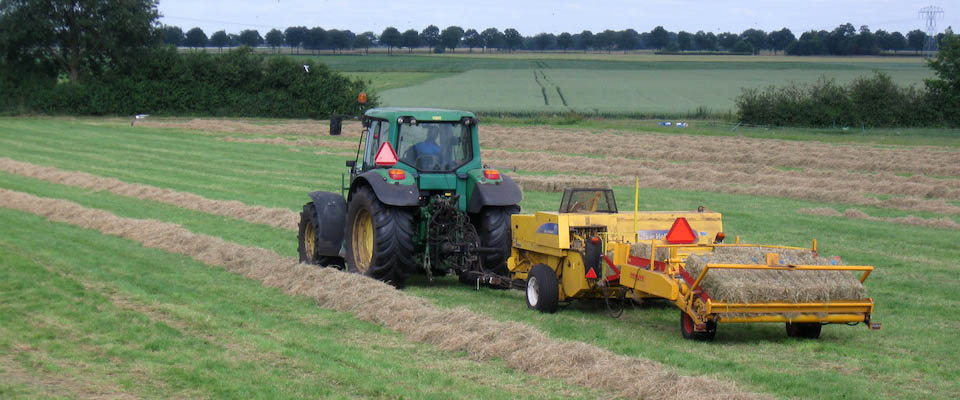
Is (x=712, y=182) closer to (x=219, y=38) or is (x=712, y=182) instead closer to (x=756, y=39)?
(x=219, y=38)

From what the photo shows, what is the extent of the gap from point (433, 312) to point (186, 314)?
243cm

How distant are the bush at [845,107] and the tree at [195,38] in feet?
213

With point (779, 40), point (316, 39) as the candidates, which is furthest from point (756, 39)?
point (316, 39)

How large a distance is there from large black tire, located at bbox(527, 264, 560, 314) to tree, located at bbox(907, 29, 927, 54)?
121029 mm

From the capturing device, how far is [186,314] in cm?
1006

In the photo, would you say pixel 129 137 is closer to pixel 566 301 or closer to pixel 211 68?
pixel 211 68

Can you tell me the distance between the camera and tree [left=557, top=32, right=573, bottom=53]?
5492 inches

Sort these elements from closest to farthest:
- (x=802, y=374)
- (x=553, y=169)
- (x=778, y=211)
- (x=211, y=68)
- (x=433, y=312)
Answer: (x=802, y=374), (x=433, y=312), (x=778, y=211), (x=553, y=169), (x=211, y=68)

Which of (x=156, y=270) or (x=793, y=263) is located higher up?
(x=793, y=263)

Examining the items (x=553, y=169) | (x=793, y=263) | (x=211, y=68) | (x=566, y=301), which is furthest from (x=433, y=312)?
(x=211, y=68)

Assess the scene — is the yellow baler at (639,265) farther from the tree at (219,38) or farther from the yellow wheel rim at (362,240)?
the tree at (219,38)

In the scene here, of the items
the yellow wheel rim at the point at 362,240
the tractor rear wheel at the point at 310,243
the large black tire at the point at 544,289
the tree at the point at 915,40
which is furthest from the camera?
the tree at the point at 915,40

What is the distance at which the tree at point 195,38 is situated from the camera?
3917 inches

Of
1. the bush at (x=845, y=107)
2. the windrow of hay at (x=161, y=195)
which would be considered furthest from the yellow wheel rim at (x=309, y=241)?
the bush at (x=845, y=107)
